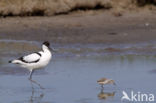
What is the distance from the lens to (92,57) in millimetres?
14727

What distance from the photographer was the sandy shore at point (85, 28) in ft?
54.4

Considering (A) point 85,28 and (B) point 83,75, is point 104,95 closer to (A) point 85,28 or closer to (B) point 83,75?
(B) point 83,75

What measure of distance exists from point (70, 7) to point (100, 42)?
7.16 ft

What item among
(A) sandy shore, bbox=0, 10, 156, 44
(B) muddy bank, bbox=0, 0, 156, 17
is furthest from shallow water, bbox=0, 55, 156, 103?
(B) muddy bank, bbox=0, 0, 156, 17

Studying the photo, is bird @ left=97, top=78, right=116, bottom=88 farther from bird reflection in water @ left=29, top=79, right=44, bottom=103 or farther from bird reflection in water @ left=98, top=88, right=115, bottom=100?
bird reflection in water @ left=29, top=79, right=44, bottom=103

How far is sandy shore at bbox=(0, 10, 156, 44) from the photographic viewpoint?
16.6 metres

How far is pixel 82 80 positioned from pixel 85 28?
539 cm

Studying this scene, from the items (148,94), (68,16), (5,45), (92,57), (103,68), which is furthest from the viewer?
(68,16)

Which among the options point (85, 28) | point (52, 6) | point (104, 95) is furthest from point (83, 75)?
point (52, 6)

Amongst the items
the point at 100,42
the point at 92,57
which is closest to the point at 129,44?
the point at 100,42

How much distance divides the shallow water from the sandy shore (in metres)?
1.95

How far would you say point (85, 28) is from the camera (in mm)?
17344

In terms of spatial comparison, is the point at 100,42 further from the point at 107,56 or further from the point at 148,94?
the point at 148,94

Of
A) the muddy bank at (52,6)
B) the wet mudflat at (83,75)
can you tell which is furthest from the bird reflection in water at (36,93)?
the muddy bank at (52,6)
